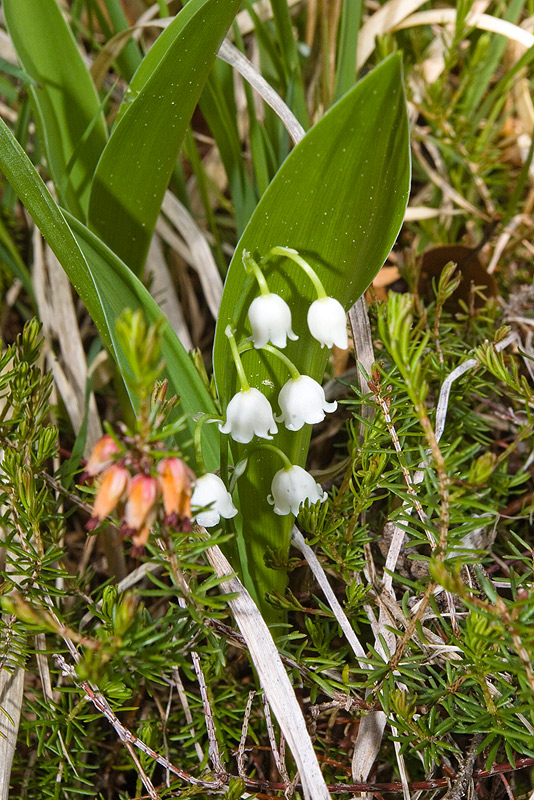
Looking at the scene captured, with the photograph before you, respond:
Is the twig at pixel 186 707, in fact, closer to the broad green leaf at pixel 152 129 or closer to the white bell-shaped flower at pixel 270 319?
the white bell-shaped flower at pixel 270 319

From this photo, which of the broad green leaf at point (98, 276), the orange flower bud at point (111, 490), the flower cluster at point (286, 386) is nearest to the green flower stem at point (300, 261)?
the flower cluster at point (286, 386)

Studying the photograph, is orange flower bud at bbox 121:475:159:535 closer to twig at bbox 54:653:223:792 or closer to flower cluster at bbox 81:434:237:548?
flower cluster at bbox 81:434:237:548

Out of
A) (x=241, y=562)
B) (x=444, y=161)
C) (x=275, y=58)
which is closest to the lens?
(x=241, y=562)

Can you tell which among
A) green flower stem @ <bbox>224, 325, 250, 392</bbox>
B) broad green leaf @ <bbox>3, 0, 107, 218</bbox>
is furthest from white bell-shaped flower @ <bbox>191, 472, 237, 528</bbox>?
broad green leaf @ <bbox>3, 0, 107, 218</bbox>

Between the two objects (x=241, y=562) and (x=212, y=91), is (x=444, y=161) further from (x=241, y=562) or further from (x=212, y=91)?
(x=241, y=562)

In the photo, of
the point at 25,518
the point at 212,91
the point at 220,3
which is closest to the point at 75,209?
the point at 212,91

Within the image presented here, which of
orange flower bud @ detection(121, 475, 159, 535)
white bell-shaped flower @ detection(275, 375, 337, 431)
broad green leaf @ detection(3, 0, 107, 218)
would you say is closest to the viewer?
orange flower bud @ detection(121, 475, 159, 535)
